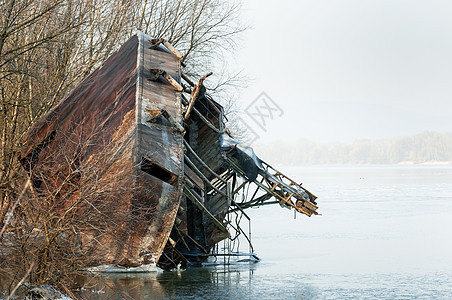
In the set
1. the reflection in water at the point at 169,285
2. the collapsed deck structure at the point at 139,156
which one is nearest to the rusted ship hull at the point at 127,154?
the collapsed deck structure at the point at 139,156

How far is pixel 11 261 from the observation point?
870 cm

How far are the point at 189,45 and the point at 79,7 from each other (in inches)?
313

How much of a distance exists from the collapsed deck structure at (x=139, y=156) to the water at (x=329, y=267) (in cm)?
77

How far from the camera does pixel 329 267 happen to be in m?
16.1

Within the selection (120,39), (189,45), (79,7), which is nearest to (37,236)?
(79,7)

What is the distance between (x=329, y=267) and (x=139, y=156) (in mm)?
6984

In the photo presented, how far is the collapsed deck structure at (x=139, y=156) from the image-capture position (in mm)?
11234

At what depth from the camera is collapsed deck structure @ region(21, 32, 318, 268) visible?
11.2 m

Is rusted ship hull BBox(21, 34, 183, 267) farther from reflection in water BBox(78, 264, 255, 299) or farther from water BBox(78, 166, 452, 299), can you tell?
water BBox(78, 166, 452, 299)

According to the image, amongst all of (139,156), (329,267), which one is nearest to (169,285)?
(139,156)

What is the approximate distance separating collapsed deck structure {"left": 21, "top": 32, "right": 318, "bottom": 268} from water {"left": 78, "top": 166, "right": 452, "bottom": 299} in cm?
77

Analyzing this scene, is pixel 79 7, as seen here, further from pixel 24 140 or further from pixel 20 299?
pixel 20 299

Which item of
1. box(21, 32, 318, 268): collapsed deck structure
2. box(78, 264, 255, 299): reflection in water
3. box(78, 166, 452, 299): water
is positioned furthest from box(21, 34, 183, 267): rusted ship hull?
box(78, 166, 452, 299): water

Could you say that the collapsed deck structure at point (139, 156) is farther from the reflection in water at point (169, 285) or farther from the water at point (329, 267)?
the water at point (329, 267)
